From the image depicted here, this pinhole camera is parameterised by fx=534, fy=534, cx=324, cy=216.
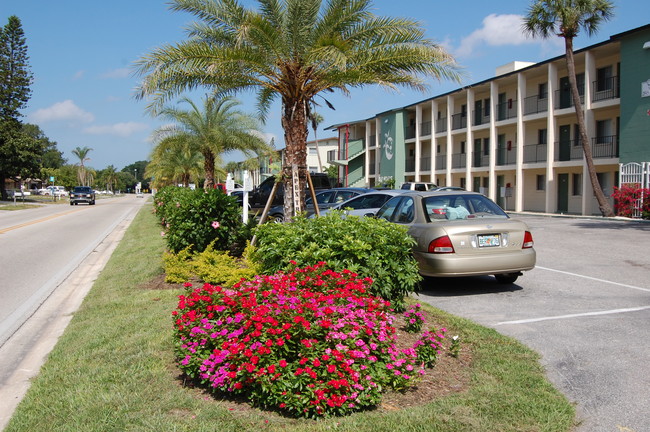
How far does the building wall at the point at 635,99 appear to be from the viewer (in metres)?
23.9

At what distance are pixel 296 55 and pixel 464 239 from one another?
202 inches

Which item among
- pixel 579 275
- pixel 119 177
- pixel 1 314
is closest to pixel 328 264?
pixel 1 314

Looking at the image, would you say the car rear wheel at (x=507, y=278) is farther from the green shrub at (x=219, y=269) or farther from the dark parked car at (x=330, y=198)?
the dark parked car at (x=330, y=198)

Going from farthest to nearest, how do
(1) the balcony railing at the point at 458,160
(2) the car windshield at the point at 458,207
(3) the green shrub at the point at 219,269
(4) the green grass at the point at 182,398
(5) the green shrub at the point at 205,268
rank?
1. (1) the balcony railing at the point at 458,160
2. (2) the car windshield at the point at 458,207
3. (5) the green shrub at the point at 205,268
4. (3) the green shrub at the point at 219,269
5. (4) the green grass at the point at 182,398

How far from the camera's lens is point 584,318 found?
6246mm

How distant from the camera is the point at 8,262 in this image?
466 inches

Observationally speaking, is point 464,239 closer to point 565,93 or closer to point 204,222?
point 204,222

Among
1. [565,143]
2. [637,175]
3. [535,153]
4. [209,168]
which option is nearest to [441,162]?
[535,153]

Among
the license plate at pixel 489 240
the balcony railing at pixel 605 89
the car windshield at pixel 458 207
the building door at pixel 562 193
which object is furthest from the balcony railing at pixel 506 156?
the license plate at pixel 489 240

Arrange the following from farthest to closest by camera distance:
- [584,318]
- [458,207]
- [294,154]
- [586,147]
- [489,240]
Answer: [586,147] → [294,154] → [458,207] → [489,240] → [584,318]

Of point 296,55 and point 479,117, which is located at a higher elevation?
point 479,117

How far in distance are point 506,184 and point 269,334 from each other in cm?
3278

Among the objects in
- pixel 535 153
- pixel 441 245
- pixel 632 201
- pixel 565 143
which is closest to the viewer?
pixel 441 245

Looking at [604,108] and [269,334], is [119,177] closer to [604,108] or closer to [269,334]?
[604,108]
